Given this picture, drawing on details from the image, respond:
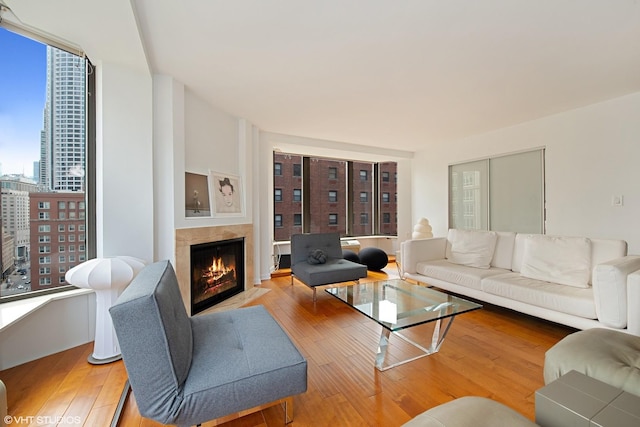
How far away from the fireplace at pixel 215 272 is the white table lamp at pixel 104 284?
0.87 metres

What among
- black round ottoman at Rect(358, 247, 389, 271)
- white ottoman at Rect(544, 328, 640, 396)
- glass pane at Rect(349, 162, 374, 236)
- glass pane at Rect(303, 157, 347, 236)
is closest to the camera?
white ottoman at Rect(544, 328, 640, 396)

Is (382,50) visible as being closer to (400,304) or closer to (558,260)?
(400,304)

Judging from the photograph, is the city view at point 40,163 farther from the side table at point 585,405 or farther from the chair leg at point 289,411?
the side table at point 585,405

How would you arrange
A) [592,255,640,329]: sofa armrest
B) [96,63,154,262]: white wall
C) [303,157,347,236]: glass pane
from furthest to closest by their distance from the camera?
[303,157,347,236]: glass pane → [96,63,154,262]: white wall → [592,255,640,329]: sofa armrest

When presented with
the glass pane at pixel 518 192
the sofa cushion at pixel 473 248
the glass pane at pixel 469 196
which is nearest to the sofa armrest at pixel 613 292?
the sofa cushion at pixel 473 248

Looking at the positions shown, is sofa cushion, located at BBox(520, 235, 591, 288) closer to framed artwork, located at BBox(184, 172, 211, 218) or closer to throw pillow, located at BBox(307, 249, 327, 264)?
throw pillow, located at BBox(307, 249, 327, 264)

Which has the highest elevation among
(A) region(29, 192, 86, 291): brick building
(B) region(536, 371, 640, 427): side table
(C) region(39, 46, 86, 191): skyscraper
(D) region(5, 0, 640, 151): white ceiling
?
(D) region(5, 0, 640, 151): white ceiling

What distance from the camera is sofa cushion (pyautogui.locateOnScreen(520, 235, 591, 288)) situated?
2426 mm

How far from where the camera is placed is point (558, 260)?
257 cm

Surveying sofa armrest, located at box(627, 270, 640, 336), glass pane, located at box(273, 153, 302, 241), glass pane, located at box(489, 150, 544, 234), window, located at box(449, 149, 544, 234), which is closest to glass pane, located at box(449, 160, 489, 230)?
window, located at box(449, 149, 544, 234)

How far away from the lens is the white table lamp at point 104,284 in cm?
188

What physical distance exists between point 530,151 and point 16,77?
5.55 metres

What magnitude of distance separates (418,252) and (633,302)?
6.37 feet

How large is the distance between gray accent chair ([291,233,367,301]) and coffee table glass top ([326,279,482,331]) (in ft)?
1.97
